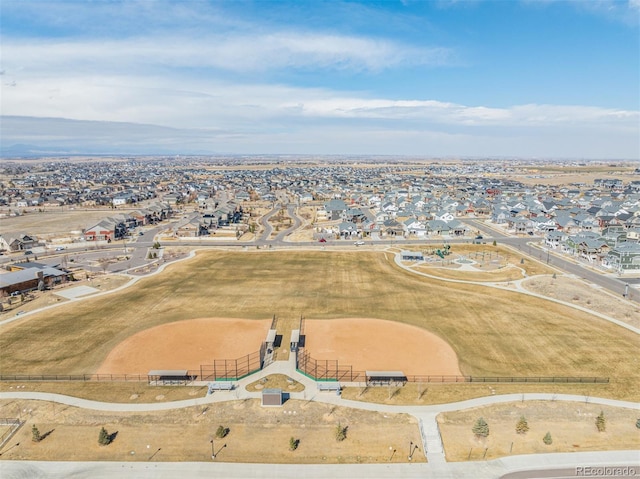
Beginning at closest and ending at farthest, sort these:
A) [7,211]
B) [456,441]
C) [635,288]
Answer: [456,441]
[635,288]
[7,211]

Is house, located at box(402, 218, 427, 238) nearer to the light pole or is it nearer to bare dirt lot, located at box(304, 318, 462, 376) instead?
bare dirt lot, located at box(304, 318, 462, 376)

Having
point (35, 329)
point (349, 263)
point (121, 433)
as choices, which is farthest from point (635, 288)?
point (35, 329)

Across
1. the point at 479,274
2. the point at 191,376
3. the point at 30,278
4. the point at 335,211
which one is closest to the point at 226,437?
the point at 191,376

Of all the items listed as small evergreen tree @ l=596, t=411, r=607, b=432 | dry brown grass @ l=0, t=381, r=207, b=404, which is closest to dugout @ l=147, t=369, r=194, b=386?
dry brown grass @ l=0, t=381, r=207, b=404

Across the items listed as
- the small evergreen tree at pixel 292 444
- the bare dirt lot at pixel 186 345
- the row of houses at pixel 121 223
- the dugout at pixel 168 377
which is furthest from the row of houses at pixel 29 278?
the small evergreen tree at pixel 292 444

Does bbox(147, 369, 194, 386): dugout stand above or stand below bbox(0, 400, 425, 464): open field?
above

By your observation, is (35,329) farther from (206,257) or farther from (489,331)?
(489,331)

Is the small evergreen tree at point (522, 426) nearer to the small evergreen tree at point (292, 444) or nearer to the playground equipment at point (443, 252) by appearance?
the small evergreen tree at point (292, 444)
